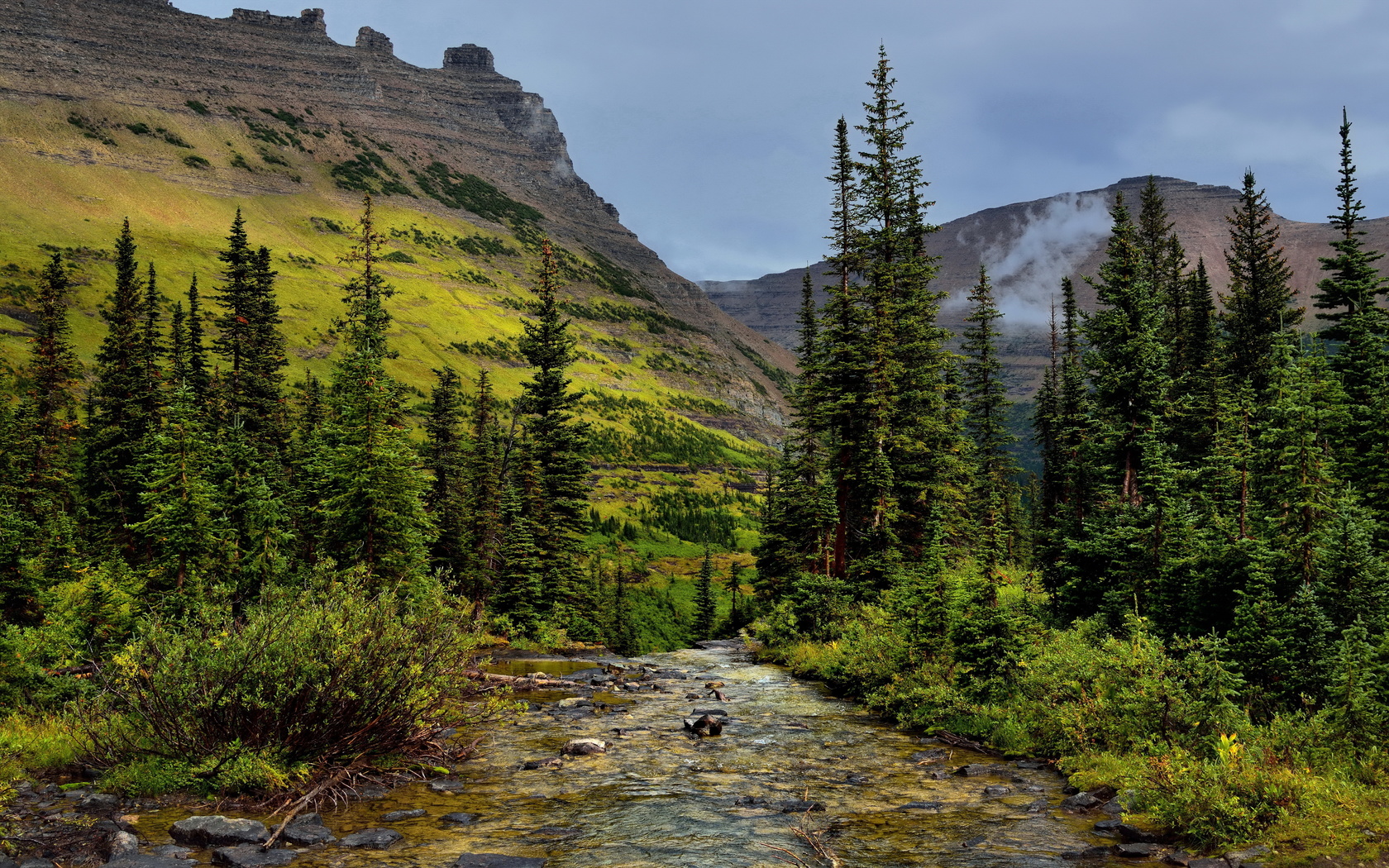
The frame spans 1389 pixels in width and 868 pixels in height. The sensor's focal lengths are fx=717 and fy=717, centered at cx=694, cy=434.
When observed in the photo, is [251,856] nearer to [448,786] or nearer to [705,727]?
[448,786]

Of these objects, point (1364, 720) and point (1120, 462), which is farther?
point (1120, 462)

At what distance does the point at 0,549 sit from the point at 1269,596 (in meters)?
37.4

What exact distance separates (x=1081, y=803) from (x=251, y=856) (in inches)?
484

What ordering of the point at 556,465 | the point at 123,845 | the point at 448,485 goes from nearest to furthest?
the point at 123,845 < the point at 556,465 < the point at 448,485

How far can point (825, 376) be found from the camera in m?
35.0

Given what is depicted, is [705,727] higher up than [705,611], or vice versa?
[705,727]

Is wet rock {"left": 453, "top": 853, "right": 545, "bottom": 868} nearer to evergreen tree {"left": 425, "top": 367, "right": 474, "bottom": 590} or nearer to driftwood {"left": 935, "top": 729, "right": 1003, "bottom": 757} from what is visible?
driftwood {"left": 935, "top": 729, "right": 1003, "bottom": 757}

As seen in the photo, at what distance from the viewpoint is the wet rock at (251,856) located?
355 inches

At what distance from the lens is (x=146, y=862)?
28.4 ft

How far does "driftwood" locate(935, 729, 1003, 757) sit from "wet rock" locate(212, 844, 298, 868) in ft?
44.2

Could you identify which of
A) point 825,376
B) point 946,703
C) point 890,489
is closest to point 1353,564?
point 946,703

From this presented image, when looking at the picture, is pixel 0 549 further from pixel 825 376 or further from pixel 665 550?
pixel 665 550

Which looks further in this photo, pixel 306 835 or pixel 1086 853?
pixel 306 835

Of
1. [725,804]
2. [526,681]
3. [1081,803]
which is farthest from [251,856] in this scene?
[526,681]
